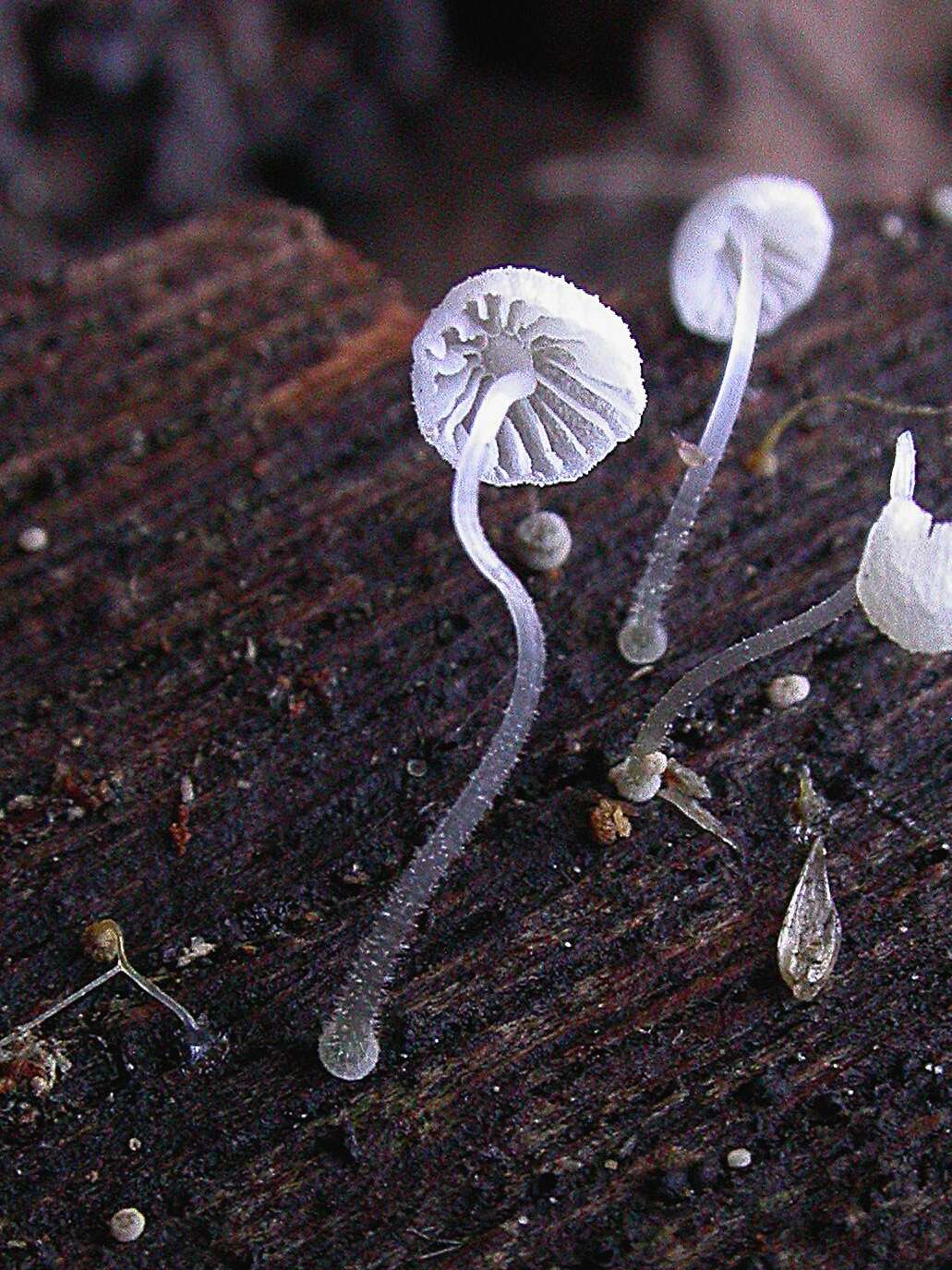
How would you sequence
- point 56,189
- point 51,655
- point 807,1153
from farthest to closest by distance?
point 56,189, point 51,655, point 807,1153

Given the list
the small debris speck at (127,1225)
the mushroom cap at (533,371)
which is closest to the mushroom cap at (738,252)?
the mushroom cap at (533,371)

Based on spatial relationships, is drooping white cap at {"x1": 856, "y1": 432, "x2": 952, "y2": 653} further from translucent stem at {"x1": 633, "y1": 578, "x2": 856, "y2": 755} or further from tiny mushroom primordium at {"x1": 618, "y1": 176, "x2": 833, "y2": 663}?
tiny mushroom primordium at {"x1": 618, "y1": 176, "x2": 833, "y2": 663}

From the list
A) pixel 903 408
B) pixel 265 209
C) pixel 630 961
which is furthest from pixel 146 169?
pixel 630 961

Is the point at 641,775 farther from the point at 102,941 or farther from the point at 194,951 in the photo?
the point at 102,941

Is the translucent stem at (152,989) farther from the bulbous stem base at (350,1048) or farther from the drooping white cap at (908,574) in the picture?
the drooping white cap at (908,574)

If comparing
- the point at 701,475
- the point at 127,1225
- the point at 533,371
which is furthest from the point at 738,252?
the point at 127,1225

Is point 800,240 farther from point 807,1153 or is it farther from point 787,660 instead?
point 807,1153
